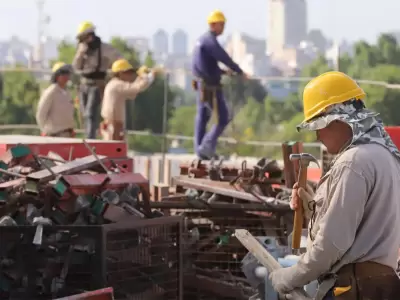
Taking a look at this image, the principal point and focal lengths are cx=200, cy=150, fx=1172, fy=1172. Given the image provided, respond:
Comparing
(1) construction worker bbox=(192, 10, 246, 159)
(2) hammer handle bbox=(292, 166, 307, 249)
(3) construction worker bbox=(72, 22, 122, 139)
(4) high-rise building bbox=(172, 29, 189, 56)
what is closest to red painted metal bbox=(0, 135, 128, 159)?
(2) hammer handle bbox=(292, 166, 307, 249)

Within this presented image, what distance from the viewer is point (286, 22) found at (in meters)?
154

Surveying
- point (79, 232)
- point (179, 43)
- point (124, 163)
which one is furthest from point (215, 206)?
point (179, 43)

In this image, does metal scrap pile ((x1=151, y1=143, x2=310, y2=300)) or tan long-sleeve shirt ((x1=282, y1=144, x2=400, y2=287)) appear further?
metal scrap pile ((x1=151, y1=143, x2=310, y2=300))

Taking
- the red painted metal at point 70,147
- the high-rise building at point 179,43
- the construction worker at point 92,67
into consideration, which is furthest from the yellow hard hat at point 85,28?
the high-rise building at point 179,43

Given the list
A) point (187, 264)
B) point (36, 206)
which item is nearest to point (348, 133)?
point (36, 206)

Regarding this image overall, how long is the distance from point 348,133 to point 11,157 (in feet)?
11.8

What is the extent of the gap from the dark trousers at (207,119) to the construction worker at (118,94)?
2.58ft


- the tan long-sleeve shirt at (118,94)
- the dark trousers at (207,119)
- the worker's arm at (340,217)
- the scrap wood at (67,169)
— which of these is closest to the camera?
the worker's arm at (340,217)

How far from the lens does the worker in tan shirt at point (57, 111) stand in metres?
13.5

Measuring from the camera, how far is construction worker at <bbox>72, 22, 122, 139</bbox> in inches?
569

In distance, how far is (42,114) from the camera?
44.4 feet

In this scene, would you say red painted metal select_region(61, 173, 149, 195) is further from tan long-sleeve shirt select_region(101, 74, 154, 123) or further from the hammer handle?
tan long-sleeve shirt select_region(101, 74, 154, 123)

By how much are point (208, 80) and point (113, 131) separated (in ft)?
4.79

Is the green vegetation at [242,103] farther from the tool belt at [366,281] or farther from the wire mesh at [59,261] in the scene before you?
the tool belt at [366,281]
